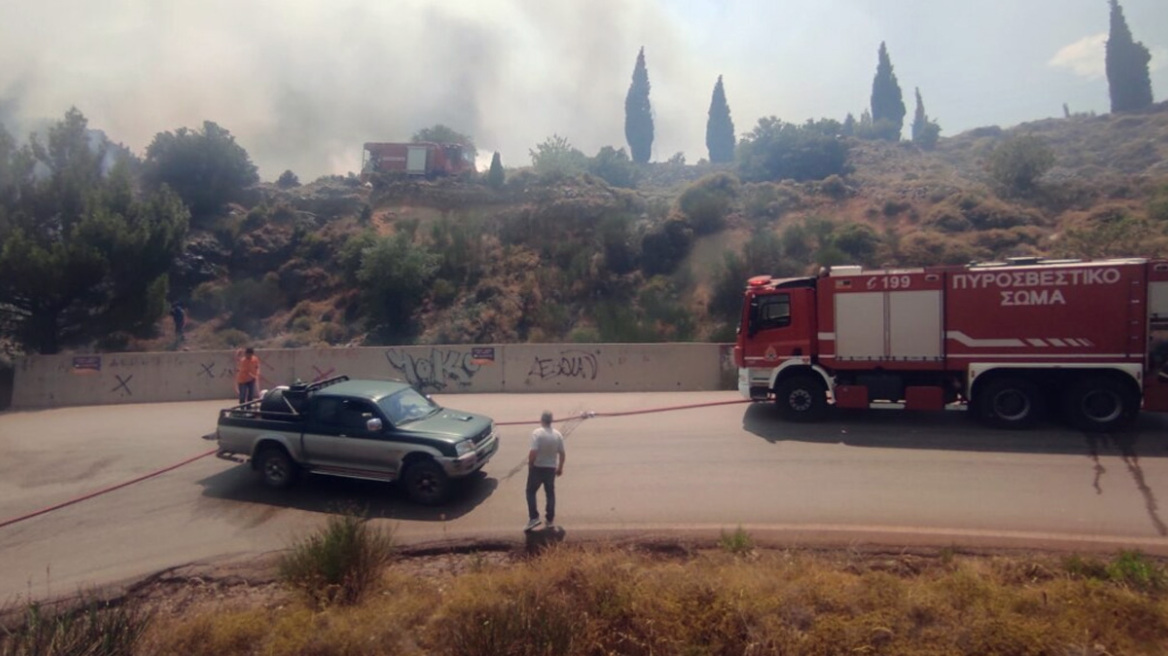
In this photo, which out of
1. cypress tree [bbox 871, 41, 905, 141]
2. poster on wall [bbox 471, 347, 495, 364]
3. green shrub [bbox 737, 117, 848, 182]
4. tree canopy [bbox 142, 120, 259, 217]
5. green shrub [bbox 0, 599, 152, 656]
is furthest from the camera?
cypress tree [bbox 871, 41, 905, 141]

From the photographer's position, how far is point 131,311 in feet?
77.8

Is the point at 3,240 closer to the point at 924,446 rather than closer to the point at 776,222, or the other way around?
the point at 924,446

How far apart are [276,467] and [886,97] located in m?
109

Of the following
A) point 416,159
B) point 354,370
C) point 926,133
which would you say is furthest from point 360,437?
point 926,133

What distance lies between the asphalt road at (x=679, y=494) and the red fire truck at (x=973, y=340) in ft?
2.01

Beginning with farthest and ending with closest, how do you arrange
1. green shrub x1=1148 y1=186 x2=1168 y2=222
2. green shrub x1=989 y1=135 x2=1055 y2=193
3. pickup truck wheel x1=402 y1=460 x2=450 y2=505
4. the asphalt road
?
green shrub x1=989 y1=135 x2=1055 y2=193 → green shrub x1=1148 y1=186 x2=1168 y2=222 → pickup truck wheel x1=402 y1=460 x2=450 y2=505 → the asphalt road

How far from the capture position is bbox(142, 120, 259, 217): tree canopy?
51500 millimetres

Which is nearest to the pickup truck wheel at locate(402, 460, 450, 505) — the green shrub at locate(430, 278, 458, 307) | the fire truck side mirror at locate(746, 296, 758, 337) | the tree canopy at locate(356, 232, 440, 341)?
the fire truck side mirror at locate(746, 296, 758, 337)

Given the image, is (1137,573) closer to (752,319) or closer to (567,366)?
(752,319)

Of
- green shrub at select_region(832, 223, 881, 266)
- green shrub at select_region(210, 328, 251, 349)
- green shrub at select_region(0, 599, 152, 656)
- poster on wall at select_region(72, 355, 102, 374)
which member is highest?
green shrub at select_region(832, 223, 881, 266)

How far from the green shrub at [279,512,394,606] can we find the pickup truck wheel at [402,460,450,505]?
2.40 metres

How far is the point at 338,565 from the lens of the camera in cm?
686

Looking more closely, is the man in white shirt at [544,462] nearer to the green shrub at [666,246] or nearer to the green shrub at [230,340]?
the green shrub at [230,340]

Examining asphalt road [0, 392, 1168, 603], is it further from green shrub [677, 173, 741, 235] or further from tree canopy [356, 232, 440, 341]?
green shrub [677, 173, 741, 235]
